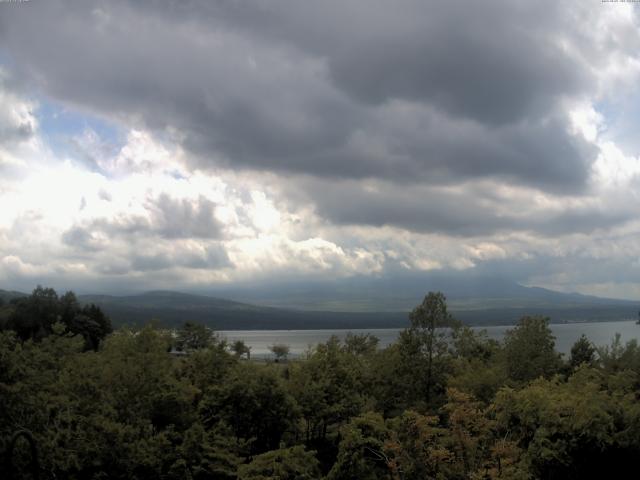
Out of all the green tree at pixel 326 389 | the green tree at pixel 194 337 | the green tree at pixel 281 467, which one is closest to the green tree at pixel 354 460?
the green tree at pixel 281 467

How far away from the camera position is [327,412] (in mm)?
31828

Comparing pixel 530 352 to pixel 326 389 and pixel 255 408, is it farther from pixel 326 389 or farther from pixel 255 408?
pixel 255 408

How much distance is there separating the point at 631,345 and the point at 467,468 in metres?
24.2

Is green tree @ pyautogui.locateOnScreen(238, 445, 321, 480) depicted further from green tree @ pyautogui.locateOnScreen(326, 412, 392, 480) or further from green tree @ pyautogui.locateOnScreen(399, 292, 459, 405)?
green tree @ pyautogui.locateOnScreen(399, 292, 459, 405)

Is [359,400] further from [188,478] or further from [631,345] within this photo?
[631,345]

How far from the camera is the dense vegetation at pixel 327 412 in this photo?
22.6m

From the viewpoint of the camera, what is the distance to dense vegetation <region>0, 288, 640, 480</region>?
2261 cm

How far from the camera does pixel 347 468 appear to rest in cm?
2417

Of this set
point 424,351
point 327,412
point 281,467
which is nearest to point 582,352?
point 424,351

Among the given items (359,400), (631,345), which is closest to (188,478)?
(359,400)

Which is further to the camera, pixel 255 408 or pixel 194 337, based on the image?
pixel 194 337

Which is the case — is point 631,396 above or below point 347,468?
above

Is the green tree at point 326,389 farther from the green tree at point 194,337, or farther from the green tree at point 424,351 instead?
the green tree at point 194,337

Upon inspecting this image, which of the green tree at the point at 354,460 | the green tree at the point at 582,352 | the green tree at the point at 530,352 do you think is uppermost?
the green tree at the point at 530,352
